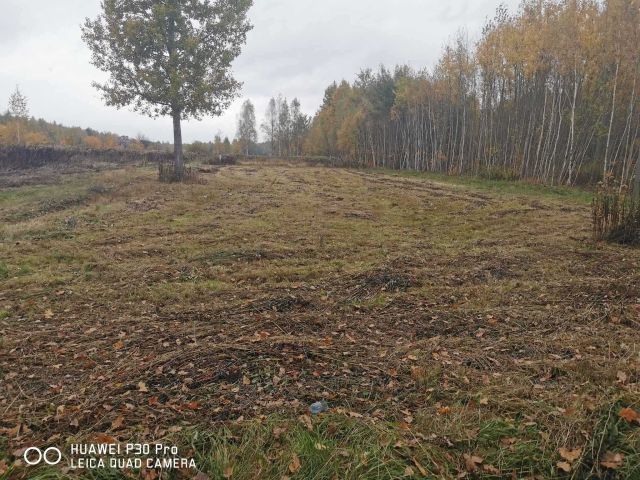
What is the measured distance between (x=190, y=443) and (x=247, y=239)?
6387mm

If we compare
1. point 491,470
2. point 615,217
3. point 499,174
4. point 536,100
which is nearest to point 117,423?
point 491,470

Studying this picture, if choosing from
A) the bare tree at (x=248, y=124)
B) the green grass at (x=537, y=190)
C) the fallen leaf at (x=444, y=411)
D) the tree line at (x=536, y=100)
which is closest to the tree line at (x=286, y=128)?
the bare tree at (x=248, y=124)

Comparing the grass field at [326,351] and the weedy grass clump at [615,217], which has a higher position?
the weedy grass clump at [615,217]

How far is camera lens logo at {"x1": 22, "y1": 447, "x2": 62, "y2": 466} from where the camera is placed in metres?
2.53

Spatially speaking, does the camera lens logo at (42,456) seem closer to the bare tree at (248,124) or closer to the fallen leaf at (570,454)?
the fallen leaf at (570,454)

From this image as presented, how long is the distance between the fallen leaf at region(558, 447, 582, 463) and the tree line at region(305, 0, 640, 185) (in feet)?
36.0

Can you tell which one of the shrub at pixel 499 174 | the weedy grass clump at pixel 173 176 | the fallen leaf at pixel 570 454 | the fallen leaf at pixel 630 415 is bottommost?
the fallen leaf at pixel 570 454

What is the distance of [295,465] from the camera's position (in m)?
2.58

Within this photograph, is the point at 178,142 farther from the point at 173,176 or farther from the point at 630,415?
the point at 630,415

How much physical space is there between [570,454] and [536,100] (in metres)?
24.5

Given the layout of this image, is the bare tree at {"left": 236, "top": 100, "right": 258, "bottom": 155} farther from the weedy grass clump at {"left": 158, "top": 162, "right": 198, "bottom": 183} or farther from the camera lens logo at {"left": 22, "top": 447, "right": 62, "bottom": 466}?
the camera lens logo at {"left": 22, "top": 447, "right": 62, "bottom": 466}

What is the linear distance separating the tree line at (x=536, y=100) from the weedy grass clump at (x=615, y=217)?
339 centimetres

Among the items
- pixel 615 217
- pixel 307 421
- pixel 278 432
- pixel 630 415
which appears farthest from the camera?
pixel 615 217

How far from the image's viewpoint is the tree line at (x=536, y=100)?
61.7 feet
